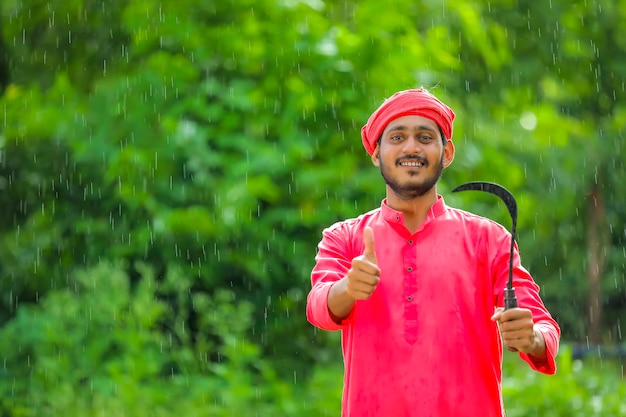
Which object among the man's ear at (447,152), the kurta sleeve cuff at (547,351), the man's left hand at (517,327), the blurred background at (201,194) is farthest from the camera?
the blurred background at (201,194)

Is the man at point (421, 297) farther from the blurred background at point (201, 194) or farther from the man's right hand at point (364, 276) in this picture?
the blurred background at point (201, 194)

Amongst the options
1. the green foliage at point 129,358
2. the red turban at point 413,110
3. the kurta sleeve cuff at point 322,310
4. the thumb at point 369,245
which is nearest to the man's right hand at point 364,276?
the thumb at point 369,245

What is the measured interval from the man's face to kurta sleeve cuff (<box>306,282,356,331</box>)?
1.11 feet

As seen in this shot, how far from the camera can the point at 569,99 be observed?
427 inches

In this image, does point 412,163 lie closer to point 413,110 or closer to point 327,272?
point 413,110

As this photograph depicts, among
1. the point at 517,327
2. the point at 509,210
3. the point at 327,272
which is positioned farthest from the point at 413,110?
the point at 517,327

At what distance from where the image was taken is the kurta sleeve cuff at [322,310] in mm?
2449

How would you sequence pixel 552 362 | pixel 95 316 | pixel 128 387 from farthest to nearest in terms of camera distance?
pixel 95 316, pixel 128 387, pixel 552 362

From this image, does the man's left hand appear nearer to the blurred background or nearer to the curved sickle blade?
the curved sickle blade

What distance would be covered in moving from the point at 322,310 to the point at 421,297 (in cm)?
26

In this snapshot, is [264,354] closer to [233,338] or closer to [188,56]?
[233,338]

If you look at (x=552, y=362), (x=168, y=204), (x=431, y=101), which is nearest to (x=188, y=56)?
(x=168, y=204)

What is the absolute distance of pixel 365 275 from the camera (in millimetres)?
2248

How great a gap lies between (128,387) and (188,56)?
2.27 metres
